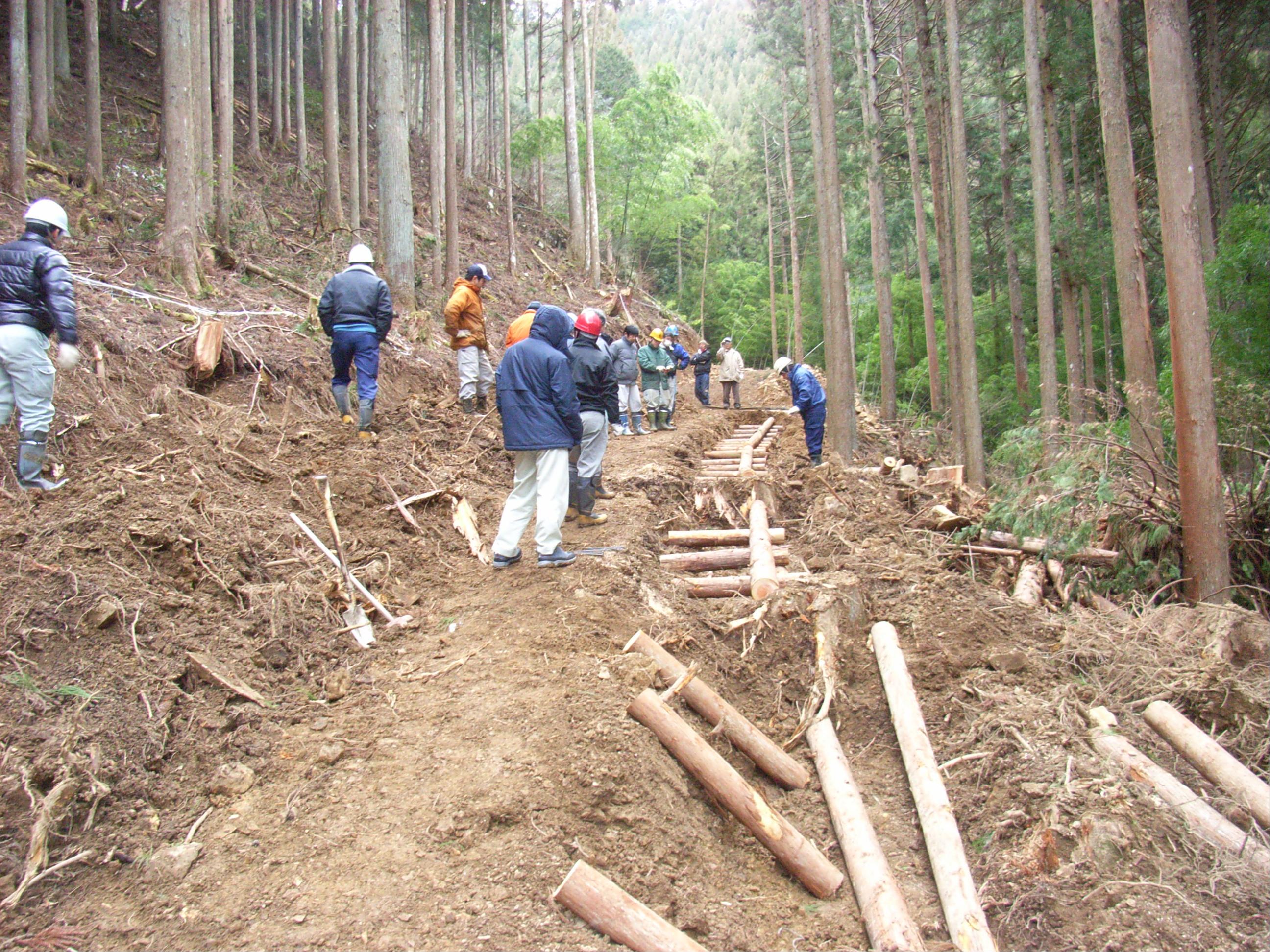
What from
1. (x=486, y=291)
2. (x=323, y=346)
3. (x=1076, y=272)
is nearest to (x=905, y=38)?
(x=1076, y=272)

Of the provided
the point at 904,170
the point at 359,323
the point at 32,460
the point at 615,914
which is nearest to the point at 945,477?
the point at 359,323

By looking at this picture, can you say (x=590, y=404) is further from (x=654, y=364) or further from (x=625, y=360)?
(x=654, y=364)

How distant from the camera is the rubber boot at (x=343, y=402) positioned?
771 centimetres

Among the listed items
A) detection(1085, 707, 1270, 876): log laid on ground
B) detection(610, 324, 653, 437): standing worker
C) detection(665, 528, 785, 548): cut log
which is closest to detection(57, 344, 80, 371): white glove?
detection(665, 528, 785, 548): cut log

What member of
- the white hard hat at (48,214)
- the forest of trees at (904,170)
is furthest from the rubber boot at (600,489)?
the white hard hat at (48,214)

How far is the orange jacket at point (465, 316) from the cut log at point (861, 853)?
6227 mm

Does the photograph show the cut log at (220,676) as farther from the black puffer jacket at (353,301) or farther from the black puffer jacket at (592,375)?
the black puffer jacket at (353,301)

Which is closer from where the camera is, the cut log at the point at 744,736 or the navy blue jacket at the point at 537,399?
the cut log at the point at 744,736

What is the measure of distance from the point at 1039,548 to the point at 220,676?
7611 millimetres

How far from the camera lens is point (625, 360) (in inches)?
478

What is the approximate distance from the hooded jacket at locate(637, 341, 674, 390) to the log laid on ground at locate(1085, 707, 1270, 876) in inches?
388

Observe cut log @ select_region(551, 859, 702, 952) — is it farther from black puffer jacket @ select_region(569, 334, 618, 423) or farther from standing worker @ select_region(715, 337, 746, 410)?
standing worker @ select_region(715, 337, 746, 410)

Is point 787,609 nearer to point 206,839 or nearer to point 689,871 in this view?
point 689,871

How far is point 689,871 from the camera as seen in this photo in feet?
11.4
